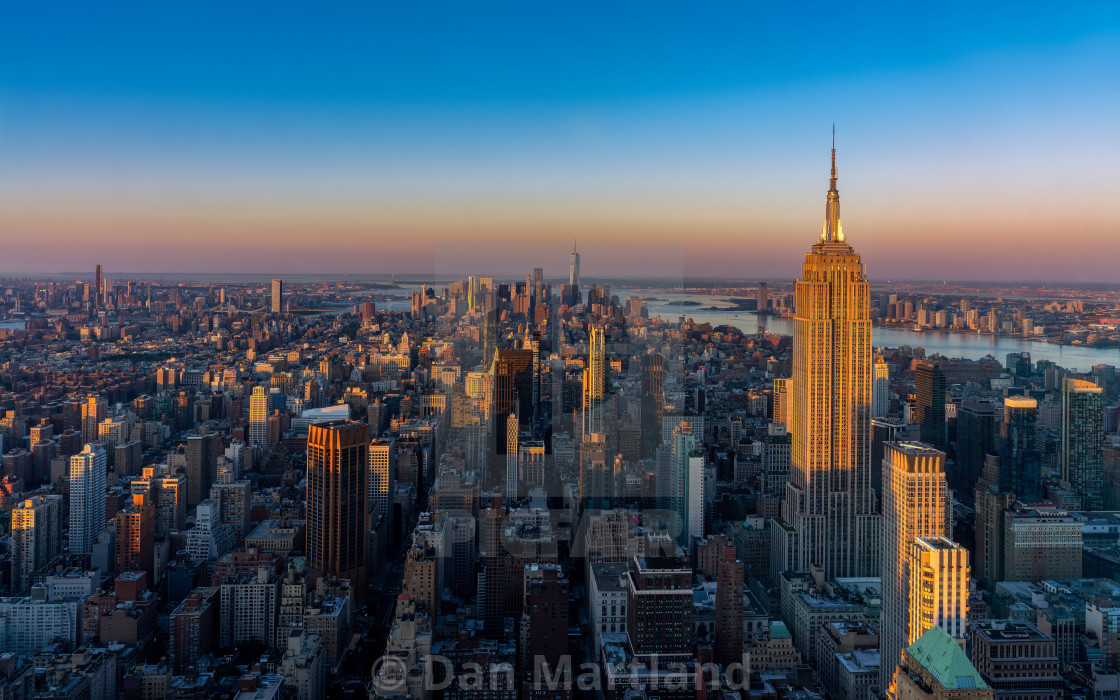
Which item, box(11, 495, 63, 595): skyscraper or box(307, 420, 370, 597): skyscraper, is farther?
box(307, 420, 370, 597): skyscraper

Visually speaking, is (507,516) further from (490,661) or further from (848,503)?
(848,503)

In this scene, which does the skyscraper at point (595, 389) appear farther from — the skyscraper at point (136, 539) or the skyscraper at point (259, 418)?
the skyscraper at point (259, 418)

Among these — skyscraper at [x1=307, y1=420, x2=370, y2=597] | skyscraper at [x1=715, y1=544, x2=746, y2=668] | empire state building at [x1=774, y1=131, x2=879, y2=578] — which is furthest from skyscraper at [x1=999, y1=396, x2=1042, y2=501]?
skyscraper at [x1=307, y1=420, x2=370, y2=597]

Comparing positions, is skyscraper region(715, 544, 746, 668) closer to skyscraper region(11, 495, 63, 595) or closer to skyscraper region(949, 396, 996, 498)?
skyscraper region(949, 396, 996, 498)

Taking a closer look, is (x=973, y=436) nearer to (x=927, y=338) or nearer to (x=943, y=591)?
(x=927, y=338)

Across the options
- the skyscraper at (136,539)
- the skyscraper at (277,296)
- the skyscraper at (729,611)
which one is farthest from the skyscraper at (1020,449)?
the skyscraper at (136,539)

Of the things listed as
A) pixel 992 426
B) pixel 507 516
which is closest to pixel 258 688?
pixel 507 516
